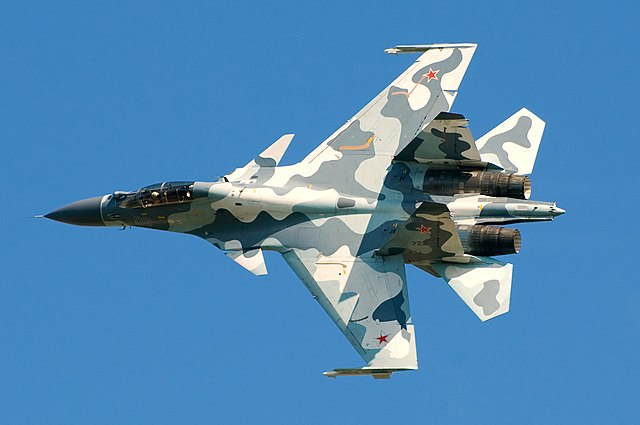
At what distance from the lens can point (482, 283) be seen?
35969mm

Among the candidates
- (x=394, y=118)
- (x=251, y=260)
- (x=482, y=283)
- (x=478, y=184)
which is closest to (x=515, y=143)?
(x=478, y=184)

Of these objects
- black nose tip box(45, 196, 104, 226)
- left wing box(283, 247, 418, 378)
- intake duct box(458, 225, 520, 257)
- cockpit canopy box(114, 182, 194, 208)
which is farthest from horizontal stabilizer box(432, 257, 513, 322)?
black nose tip box(45, 196, 104, 226)

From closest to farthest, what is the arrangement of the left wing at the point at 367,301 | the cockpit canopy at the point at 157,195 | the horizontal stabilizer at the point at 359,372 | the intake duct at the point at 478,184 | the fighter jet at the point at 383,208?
the horizontal stabilizer at the point at 359,372 < the left wing at the point at 367,301 < the fighter jet at the point at 383,208 < the intake duct at the point at 478,184 < the cockpit canopy at the point at 157,195

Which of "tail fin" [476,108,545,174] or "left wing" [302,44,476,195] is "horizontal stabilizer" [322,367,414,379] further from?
"tail fin" [476,108,545,174]

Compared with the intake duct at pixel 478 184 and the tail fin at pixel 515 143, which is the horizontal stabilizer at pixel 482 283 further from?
the tail fin at pixel 515 143

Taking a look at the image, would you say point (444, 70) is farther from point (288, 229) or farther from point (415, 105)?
point (288, 229)

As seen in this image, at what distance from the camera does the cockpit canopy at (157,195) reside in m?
37.9

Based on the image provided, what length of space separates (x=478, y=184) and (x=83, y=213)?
28.1ft

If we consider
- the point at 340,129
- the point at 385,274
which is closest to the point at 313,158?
the point at 340,129

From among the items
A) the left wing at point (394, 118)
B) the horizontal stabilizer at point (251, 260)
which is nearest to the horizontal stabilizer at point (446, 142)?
the left wing at point (394, 118)

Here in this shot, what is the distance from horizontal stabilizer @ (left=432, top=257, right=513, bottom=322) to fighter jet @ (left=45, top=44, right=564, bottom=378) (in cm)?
2

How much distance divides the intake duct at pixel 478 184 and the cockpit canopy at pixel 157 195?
5036 mm

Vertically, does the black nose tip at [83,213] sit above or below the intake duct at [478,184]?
above

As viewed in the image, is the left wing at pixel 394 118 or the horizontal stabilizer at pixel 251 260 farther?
the left wing at pixel 394 118
